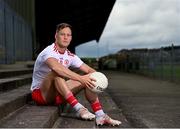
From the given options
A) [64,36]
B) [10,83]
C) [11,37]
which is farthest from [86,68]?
[11,37]

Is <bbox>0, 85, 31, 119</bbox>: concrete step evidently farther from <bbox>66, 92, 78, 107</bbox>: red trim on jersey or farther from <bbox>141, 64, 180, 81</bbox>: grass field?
<bbox>141, 64, 180, 81</bbox>: grass field

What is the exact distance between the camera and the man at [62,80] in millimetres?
6902

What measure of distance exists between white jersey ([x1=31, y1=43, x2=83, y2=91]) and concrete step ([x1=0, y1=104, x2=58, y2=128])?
414 millimetres

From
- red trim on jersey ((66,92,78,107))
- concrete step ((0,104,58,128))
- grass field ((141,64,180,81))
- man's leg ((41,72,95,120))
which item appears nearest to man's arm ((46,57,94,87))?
man's leg ((41,72,95,120))

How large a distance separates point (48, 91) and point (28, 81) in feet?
14.7

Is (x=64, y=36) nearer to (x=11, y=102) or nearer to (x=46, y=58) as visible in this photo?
(x=46, y=58)

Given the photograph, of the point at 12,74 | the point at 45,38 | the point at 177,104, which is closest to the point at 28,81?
the point at 12,74

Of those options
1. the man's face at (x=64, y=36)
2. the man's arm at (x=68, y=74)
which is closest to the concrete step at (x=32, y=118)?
the man's arm at (x=68, y=74)

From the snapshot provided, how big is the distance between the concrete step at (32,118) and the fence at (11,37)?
9612mm

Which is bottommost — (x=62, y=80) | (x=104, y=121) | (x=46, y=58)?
(x=104, y=121)

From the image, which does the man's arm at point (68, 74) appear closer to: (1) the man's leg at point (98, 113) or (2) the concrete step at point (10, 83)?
(1) the man's leg at point (98, 113)

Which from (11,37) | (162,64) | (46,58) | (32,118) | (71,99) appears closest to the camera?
(32,118)

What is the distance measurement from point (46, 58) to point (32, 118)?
1078mm

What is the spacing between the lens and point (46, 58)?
7168 mm
